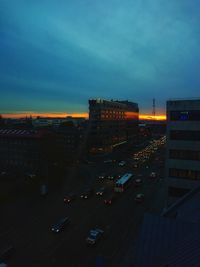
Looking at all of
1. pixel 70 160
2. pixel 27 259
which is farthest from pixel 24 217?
pixel 70 160

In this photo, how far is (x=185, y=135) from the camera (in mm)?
53375

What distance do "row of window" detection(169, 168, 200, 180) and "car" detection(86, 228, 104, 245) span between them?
72.2 feet

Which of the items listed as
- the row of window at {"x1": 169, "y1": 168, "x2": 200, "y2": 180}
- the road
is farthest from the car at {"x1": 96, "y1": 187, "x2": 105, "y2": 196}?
the row of window at {"x1": 169, "y1": 168, "x2": 200, "y2": 180}

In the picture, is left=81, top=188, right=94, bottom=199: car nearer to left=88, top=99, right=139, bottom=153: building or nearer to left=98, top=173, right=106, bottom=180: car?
left=98, top=173, right=106, bottom=180: car

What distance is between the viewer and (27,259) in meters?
34.9

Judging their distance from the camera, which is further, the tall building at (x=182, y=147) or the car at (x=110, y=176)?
the car at (x=110, y=176)

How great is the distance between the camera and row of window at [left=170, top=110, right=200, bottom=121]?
51812mm

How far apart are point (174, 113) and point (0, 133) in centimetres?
7134

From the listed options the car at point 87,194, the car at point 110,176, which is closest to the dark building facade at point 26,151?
the car at point 110,176

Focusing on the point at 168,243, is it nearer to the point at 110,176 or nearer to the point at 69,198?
the point at 69,198

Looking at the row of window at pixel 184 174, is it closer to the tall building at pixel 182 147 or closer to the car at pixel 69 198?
the tall building at pixel 182 147

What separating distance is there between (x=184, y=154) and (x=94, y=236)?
2676 cm

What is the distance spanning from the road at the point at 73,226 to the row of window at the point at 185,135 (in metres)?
15.9

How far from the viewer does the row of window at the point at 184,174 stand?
5226 cm
